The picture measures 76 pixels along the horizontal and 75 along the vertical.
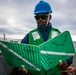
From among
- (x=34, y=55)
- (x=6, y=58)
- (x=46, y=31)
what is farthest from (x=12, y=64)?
(x=46, y=31)

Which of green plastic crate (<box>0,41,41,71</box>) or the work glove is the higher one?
green plastic crate (<box>0,41,41,71</box>)

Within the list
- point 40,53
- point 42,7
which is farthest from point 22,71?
point 42,7

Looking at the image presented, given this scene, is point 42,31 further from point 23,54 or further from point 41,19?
point 23,54

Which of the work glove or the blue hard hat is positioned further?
the blue hard hat

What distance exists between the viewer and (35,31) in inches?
182

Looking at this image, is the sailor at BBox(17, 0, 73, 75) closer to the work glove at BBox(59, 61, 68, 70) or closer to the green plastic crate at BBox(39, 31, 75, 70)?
the work glove at BBox(59, 61, 68, 70)

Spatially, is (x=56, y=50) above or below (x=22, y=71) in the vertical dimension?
above

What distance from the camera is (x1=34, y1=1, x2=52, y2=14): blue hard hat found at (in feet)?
14.7

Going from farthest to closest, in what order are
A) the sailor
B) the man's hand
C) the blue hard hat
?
the blue hard hat
the sailor
the man's hand

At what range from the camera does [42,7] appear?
453 cm

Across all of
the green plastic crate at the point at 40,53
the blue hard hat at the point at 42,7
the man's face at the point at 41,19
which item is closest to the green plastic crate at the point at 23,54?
the green plastic crate at the point at 40,53

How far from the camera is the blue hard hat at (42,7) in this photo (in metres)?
4.48

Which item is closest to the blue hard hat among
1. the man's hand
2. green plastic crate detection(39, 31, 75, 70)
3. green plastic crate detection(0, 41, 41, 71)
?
green plastic crate detection(39, 31, 75, 70)

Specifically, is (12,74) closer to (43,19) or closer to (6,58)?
(6,58)
